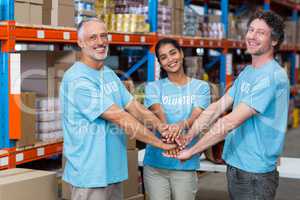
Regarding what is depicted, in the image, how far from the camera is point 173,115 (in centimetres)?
307

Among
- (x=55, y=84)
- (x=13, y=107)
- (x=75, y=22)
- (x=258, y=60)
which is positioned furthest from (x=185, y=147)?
(x=75, y=22)

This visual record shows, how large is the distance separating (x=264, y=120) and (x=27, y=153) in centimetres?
186

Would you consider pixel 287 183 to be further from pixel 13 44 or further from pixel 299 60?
pixel 299 60

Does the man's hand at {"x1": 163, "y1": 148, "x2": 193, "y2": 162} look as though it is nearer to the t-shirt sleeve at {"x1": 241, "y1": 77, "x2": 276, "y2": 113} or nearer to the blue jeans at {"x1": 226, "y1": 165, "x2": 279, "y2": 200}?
the blue jeans at {"x1": 226, "y1": 165, "x2": 279, "y2": 200}

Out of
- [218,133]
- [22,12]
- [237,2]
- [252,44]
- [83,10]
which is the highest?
[237,2]

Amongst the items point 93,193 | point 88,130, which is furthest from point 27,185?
point 88,130

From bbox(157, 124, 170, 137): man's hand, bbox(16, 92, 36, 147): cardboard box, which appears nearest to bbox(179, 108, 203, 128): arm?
bbox(157, 124, 170, 137): man's hand

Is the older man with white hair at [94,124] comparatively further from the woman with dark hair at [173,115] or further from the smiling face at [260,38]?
the smiling face at [260,38]

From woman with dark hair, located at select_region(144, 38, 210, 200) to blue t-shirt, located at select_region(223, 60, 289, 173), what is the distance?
459mm

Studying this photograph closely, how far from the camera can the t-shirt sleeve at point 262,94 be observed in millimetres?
2508

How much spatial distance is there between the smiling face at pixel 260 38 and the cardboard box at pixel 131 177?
1.65 metres

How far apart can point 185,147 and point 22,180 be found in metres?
0.99

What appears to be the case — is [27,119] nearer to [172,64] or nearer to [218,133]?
[172,64]

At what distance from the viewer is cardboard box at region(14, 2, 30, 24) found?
3.62 m
